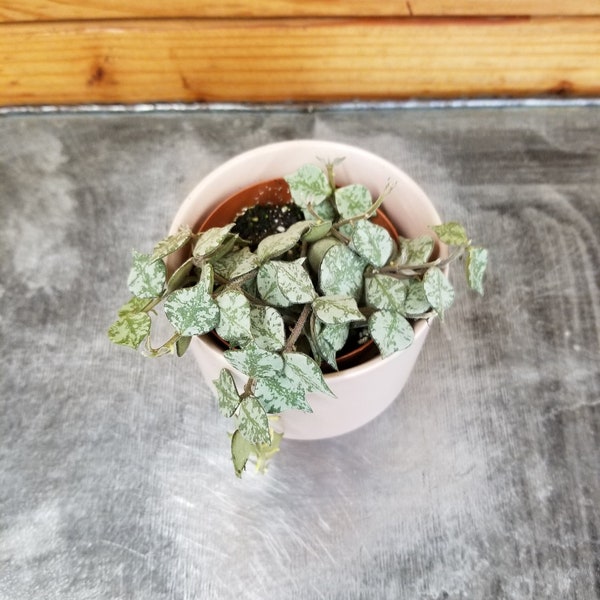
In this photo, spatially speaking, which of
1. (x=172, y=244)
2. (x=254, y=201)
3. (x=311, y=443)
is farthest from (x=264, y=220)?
(x=311, y=443)

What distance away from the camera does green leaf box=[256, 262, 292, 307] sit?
49 centimetres

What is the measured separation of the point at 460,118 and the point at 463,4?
0.16 metres

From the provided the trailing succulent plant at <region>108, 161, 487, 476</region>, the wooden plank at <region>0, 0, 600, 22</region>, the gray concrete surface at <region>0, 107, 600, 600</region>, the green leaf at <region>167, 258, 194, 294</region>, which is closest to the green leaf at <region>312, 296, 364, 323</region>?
the trailing succulent plant at <region>108, 161, 487, 476</region>

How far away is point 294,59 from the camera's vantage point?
0.85 metres

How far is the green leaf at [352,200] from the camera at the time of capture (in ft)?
1.85

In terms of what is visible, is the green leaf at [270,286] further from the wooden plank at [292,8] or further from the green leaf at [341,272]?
the wooden plank at [292,8]

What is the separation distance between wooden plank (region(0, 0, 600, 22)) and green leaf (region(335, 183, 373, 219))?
35 cm

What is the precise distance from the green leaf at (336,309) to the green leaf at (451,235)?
11cm

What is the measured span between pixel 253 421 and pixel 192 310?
0.10 metres

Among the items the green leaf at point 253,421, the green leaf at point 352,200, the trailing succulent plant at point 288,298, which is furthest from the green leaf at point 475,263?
the green leaf at point 253,421

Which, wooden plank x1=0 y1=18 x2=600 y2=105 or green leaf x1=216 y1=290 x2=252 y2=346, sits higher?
wooden plank x1=0 y1=18 x2=600 y2=105

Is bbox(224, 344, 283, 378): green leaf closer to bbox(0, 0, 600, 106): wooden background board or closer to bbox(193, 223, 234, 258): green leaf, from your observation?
bbox(193, 223, 234, 258): green leaf

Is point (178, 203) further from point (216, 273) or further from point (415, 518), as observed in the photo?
point (415, 518)

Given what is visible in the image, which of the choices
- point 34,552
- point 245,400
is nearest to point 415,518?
point 245,400
